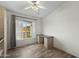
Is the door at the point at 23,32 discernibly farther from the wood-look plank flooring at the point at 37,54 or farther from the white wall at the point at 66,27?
the white wall at the point at 66,27

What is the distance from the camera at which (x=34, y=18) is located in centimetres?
648

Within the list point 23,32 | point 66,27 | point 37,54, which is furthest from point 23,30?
point 66,27

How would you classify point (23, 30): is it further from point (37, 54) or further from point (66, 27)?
point (66, 27)

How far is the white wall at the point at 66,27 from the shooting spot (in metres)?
3.65

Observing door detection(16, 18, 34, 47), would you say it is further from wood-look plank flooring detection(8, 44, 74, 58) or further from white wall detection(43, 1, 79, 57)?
white wall detection(43, 1, 79, 57)

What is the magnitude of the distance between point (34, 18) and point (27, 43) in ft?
6.20

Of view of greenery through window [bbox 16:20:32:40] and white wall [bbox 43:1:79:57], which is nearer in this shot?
white wall [bbox 43:1:79:57]

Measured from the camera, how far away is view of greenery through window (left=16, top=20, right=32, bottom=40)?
559 cm

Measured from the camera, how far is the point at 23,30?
5957mm

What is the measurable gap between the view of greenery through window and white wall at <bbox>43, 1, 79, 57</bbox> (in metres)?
1.55

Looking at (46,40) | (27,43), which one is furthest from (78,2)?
(27,43)

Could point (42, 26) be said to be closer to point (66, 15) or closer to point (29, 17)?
→ point (29, 17)

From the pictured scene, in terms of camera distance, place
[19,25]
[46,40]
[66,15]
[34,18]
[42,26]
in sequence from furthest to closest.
Answer: 1. [42,26]
2. [34,18]
3. [19,25]
4. [46,40]
5. [66,15]

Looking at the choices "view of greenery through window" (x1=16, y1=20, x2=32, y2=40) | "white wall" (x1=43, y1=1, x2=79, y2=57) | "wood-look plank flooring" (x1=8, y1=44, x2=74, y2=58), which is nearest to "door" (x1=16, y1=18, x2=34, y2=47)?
"view of greenery through window" (x1=16, y1=20, x2=32, y2=40)
